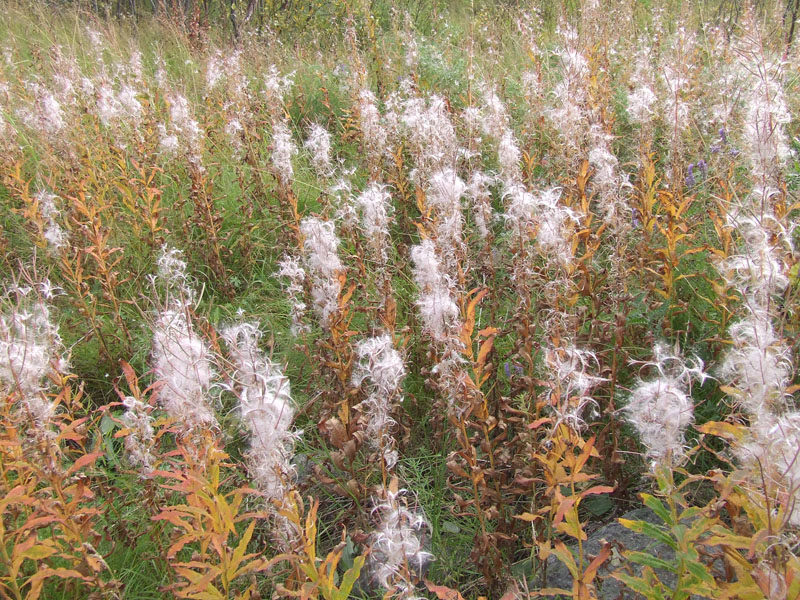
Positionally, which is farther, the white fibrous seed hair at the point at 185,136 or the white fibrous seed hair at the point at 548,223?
the white fibrous seed hair at the point at 185,136

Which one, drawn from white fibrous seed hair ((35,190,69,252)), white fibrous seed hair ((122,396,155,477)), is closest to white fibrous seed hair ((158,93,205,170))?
white fibrous seed hair ((35,190,69,252))

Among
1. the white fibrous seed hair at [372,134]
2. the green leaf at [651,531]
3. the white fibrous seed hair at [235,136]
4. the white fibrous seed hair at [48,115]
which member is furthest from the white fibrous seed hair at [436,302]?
the white fibrous seed hair at [48,115]

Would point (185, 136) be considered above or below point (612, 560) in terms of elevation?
above

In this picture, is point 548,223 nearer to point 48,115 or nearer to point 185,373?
point 185,373

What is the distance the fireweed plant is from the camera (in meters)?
1.52

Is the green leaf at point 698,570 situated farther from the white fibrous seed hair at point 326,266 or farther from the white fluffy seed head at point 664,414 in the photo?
the white fibrous seed hair at point 326,266

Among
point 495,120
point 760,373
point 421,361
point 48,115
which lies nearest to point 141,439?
point 421,361

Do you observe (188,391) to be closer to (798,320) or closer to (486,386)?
(486,386)

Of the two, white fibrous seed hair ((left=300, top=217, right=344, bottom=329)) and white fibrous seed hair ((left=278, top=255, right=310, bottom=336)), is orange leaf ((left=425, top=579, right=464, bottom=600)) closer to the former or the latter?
white fibrous seed hair ((left=300, top=217, right=344, bottom=329))

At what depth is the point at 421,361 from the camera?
9.05ft

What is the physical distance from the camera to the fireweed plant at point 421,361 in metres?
1.52

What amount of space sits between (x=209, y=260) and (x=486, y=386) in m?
1.77

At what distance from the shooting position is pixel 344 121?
5484mm

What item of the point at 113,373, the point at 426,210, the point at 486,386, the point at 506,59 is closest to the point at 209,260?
the point at 113,373
